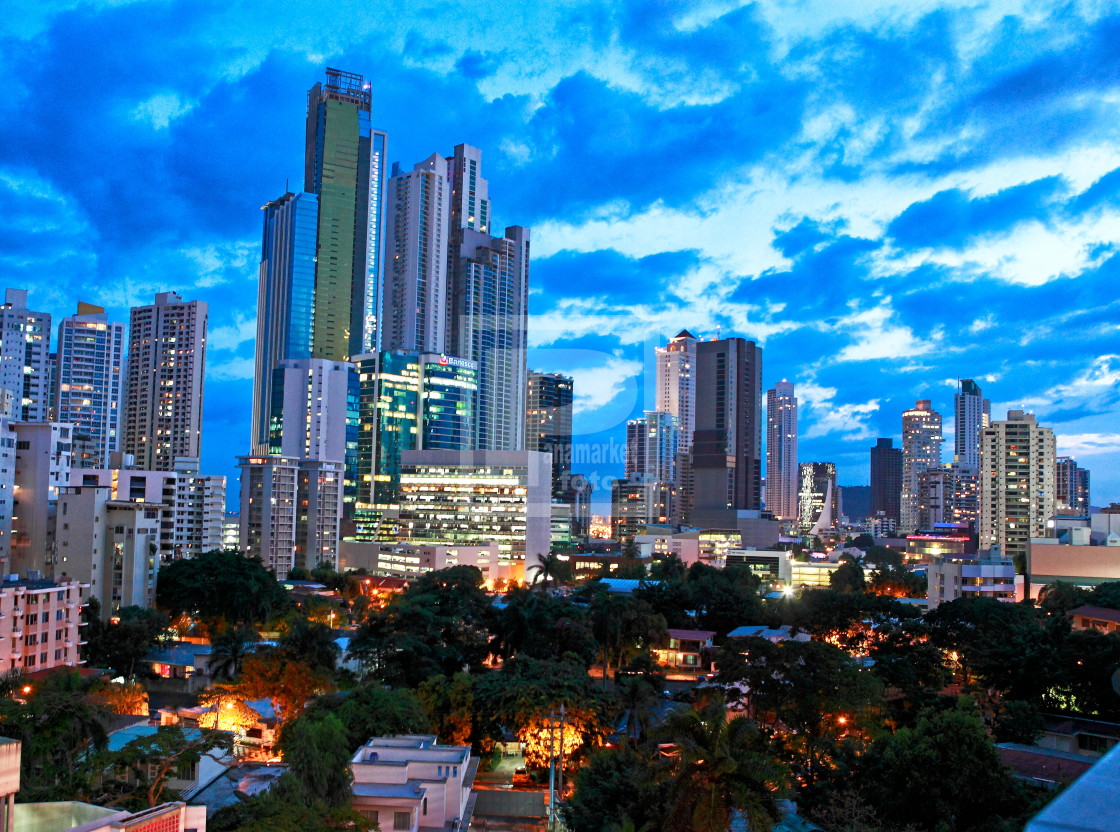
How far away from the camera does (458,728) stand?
1862cm

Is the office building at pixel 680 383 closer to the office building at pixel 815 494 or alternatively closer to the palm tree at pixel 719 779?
the office building at pixel 815 494

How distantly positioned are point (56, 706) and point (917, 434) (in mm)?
170170

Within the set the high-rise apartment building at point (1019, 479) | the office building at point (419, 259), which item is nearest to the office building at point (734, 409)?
the office building at point (419, 259)

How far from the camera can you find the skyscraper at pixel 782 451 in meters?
175

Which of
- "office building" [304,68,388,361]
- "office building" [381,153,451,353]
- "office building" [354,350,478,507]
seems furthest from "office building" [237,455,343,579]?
"office building" [304,68,388,361]

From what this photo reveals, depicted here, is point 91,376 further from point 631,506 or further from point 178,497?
point 631,506

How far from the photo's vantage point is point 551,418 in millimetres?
84625

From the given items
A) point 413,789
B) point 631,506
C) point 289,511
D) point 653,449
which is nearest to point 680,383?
point 653,449

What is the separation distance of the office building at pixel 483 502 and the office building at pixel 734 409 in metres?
49.1

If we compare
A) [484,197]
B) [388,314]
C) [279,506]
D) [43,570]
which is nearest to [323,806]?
[43,570]

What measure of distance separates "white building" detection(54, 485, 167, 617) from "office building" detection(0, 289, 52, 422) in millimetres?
41482

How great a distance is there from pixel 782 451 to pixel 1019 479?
108949 millimetres

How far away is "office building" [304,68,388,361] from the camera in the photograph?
9575 cm

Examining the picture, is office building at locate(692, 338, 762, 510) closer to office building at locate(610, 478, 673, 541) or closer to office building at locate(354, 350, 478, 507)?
office building at locate(610, 478, 673, 541)
